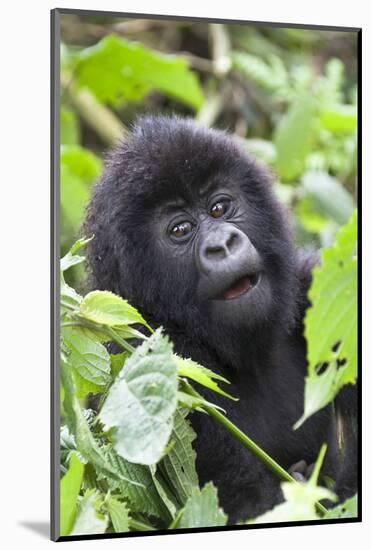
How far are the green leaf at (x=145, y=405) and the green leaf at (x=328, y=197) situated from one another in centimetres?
221

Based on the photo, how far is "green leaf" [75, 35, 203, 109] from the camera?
3.76 meters

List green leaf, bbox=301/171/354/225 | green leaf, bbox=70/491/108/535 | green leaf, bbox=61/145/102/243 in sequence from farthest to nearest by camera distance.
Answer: green leaf, bbox=301/171/354/225
green leaf, bbox=61/145/102/243
green leaf, bbox=70/491/108/535

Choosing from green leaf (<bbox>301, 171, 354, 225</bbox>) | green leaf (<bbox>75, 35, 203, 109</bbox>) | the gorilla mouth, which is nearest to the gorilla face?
the gorilla mouth

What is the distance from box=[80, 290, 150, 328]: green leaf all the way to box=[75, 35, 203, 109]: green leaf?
1.77 meters

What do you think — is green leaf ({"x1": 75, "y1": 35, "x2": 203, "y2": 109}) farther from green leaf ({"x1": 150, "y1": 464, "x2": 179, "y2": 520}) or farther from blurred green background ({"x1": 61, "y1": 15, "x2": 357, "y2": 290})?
green leaf ({"x1": 150, "y1": 464, "x2": 179, "y2": 520})

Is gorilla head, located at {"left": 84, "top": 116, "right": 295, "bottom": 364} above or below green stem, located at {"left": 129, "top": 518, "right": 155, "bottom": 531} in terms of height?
above

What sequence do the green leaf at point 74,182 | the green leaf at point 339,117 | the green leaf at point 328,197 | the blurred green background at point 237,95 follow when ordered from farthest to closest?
the green leaf at point 339,117
the green leaf at point 328,197
the blurred green background at point 237,95
the green leaf at point 74,182

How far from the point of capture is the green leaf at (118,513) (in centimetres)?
215

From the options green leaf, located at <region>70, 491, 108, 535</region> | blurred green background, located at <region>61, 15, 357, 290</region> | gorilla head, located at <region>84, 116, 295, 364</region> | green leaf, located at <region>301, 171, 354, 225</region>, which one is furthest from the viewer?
green leaf, located at <region>301, 171, 354, 225</region>

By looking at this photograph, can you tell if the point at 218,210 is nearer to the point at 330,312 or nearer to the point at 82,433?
the point at 82,433

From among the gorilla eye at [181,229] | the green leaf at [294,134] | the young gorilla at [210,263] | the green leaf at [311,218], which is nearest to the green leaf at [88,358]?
the young gorilla at [210,263]

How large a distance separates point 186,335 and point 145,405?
0.80 m

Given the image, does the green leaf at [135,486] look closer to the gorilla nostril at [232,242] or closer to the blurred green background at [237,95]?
the gorilla nostril at [232,242]

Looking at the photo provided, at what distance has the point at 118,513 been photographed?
2.18 metres
